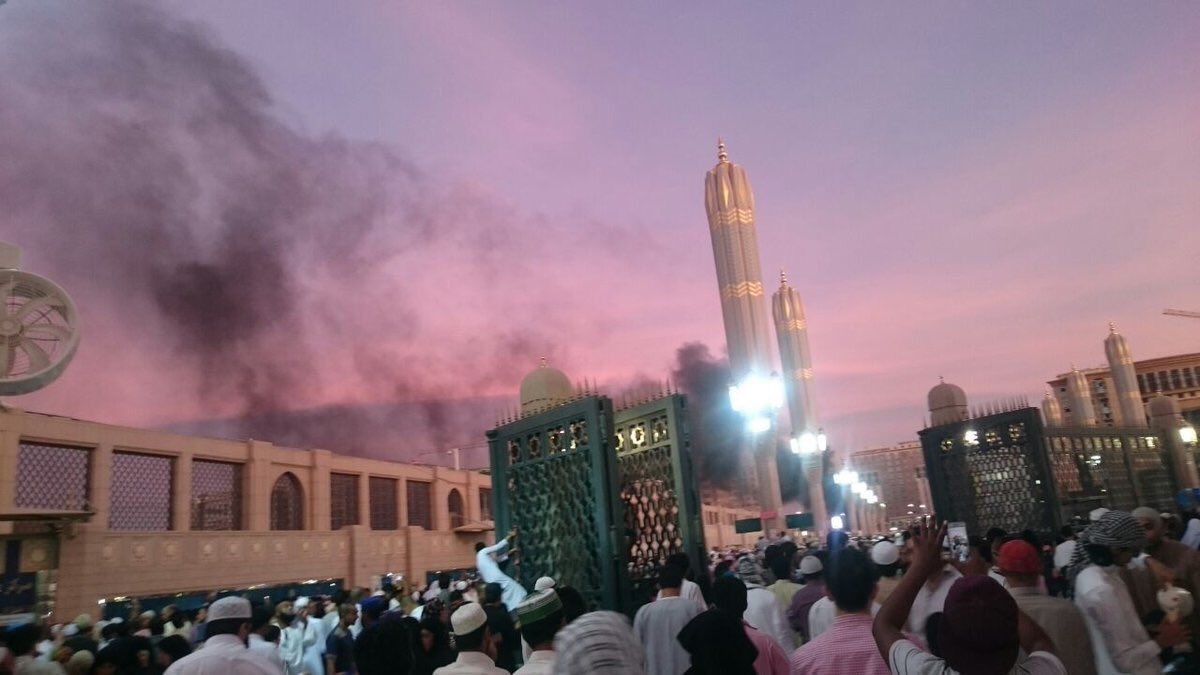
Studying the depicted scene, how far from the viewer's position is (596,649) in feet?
7.75

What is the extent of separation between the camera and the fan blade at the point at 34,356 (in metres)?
16.4

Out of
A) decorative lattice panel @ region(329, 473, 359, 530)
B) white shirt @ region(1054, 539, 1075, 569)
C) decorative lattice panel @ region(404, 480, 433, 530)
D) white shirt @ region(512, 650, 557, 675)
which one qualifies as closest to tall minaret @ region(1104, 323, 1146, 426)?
decorative lattice panel @ region(404, 480, 433, 530)

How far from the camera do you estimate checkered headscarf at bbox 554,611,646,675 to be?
7.72 feet

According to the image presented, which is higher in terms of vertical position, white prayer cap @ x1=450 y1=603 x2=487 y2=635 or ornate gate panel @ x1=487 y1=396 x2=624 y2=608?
ornate gate panel @ x1=487 y1=396 x2=624 y2=608

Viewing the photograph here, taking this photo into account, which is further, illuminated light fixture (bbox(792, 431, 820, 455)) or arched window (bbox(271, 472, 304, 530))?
illuminated light fixture (bbox(792, 431, 820, 455))

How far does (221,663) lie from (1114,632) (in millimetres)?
4066

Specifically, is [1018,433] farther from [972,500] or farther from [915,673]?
[915,673]

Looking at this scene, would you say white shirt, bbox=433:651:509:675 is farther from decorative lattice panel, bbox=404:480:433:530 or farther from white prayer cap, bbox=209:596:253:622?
decorative lattice panel, bbox=404:480:433:530

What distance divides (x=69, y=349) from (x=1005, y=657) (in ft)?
63.1

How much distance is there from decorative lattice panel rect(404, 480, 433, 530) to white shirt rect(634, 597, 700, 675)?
25.9m

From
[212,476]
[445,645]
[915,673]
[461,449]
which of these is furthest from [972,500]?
[461,449]

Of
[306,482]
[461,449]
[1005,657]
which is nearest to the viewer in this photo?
[1005,657]

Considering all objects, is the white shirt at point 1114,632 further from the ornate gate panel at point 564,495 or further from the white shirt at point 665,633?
the ornate gate panel at point 564,495

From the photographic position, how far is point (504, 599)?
8680mm
